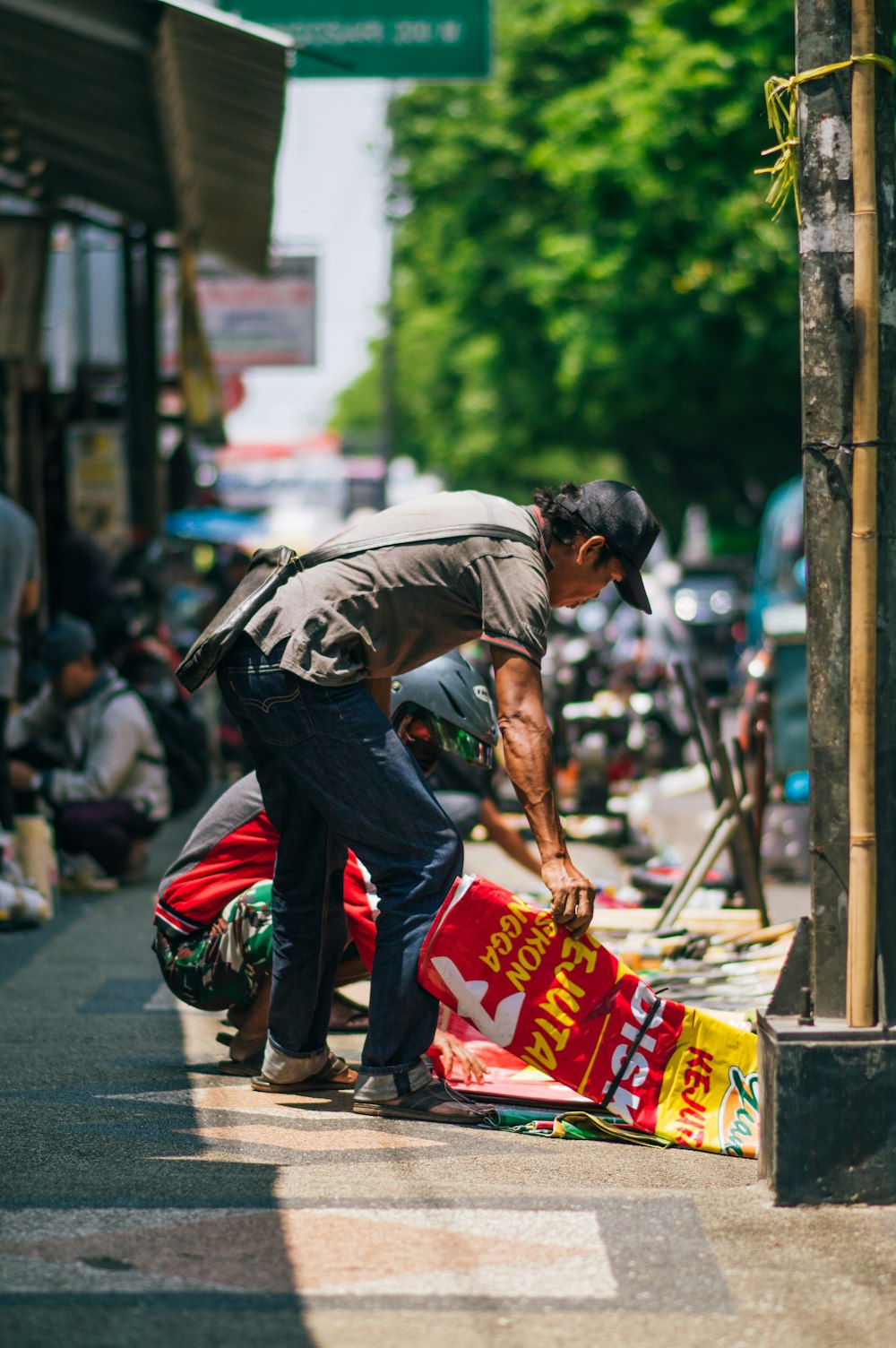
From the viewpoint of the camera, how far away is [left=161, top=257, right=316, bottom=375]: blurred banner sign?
2150 cm

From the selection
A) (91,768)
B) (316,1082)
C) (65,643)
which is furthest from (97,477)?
(316,1082)

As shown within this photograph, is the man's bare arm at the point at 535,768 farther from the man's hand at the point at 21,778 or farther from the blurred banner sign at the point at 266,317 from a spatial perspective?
the blurred banner sign at the point at 266,317

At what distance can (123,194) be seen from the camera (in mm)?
11969

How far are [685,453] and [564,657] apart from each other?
22.5 m

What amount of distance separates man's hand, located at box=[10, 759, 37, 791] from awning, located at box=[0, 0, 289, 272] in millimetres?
3347

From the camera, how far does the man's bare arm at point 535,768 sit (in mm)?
4215

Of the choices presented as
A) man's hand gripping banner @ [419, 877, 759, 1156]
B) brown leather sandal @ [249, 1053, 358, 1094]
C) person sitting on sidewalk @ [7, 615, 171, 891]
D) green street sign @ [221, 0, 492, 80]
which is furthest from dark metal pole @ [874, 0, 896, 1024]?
green street sign @ [221, 0, 492, 80]

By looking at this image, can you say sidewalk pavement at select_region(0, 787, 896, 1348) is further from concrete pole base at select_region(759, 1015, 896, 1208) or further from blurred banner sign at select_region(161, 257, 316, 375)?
blurred banner sign at select_region(161, 257, 316, 375)

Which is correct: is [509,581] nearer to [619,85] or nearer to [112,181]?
[112,181]

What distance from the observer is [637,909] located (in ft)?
23.7

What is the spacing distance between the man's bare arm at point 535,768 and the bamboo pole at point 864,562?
0.66m

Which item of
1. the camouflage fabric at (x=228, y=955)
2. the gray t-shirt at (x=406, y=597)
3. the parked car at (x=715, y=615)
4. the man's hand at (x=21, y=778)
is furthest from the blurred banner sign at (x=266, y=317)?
the gray t-shirt at (x=406, y=597)

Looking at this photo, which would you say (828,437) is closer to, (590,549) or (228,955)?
(590,549)

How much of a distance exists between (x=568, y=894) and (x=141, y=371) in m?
10.3
